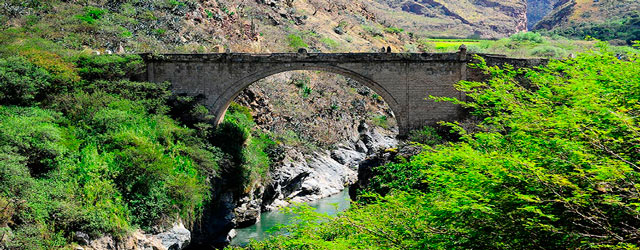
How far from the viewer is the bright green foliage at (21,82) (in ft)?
82.3

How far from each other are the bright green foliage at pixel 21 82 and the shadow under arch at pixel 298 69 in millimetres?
7210

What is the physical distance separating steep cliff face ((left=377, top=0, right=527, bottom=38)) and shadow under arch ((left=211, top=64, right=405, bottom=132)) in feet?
208

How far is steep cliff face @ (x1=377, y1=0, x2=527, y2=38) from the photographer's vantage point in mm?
95250

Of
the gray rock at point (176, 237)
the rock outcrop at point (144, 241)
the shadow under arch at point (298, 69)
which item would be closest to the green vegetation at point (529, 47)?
the shadow under arch at point (298, 69)

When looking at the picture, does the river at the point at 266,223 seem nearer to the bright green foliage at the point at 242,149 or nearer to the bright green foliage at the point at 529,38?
the bright green foliage at the point at 242,149

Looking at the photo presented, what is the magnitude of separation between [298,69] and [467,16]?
77.8m

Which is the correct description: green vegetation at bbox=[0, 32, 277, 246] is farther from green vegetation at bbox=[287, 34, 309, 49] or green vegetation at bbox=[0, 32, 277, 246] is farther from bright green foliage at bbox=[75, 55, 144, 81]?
green vegetation at bbox=[287, 34, 309, 49]

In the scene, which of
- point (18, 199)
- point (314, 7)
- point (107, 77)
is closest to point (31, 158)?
point (18, 199)

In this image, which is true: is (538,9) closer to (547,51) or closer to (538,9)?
(538,9)

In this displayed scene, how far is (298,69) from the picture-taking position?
28.6 metres

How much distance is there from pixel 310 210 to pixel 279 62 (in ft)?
51.8

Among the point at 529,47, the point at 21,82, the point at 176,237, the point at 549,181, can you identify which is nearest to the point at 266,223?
the point at 176,237

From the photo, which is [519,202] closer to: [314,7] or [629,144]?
[629,144]

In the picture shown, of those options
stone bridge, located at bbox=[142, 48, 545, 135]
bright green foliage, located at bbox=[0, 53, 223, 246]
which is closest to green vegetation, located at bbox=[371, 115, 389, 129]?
stone bridge, located at bbox=[142, 48, 545, 135]
